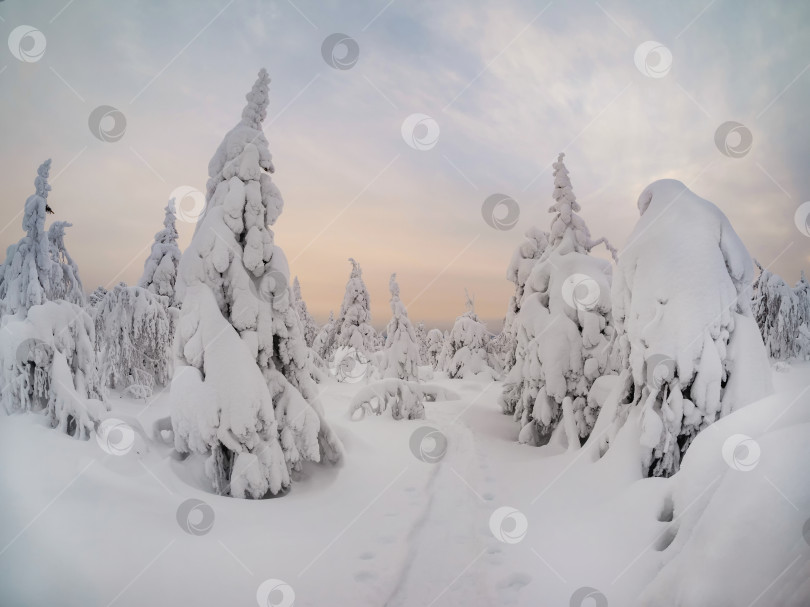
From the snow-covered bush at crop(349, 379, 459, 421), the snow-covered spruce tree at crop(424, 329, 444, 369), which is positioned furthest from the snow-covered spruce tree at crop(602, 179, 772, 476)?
the snow-covered spruce tree at crop(424, 329, 444, 369)

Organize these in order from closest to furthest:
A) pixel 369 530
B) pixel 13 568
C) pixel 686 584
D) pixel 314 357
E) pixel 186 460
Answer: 1. pixel 686 584
2. pixel 13 568
3. pixel 369 530
4. pixel 186 460
5. pixel 314 357

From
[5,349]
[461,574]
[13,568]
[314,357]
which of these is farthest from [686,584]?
[314,357]

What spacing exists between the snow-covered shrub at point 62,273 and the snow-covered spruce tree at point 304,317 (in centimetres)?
3193

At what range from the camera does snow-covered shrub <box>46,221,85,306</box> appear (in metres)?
9.73

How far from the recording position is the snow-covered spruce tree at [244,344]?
736 centimetres

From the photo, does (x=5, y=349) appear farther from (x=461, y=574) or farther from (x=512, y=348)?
(x=512, y=348)

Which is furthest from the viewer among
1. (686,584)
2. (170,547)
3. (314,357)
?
A: (314,357)

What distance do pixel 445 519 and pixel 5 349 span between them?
7999 mm

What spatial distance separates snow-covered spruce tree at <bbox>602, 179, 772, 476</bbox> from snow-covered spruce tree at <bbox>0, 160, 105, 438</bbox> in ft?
30.9

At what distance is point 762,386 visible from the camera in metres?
6.23

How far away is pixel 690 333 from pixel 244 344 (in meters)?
7.72

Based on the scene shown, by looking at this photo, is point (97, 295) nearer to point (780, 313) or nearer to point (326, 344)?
point (780, 313)

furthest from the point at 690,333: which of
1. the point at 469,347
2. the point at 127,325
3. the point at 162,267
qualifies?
the point at 469,347

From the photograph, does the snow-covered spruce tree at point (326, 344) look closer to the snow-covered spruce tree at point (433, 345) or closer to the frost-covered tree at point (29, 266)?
the snow-covered spruce tree at point (433, 345)
